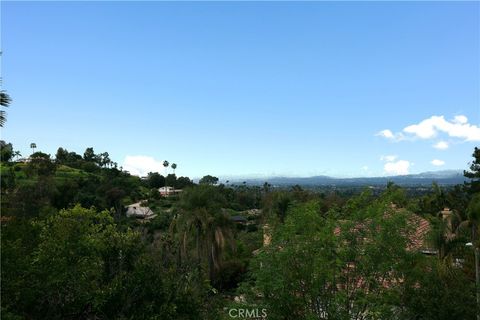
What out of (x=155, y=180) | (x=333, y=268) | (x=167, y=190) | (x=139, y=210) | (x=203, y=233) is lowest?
(x=139, y=210)

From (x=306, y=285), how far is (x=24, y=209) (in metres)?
32.0

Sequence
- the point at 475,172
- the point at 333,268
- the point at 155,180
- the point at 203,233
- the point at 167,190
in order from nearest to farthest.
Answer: the point at 333,268 < the point at 203,233 < the point at 475,172 < the point at 167,190 < the point at 155,180

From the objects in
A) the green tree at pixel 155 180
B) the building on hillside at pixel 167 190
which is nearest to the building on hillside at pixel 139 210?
the building on hillside at pixel 167 190

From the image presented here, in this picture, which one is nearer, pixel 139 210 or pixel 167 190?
pixel 139 210

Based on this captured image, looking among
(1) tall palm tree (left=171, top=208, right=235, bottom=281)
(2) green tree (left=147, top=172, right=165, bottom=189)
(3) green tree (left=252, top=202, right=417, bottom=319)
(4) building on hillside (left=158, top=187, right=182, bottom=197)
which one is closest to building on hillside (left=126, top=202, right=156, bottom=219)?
(4) building on hillside (left=158, top=187, right=182, bottom=197)

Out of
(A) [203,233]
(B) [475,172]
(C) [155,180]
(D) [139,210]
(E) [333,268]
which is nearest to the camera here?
(E) [333,268]

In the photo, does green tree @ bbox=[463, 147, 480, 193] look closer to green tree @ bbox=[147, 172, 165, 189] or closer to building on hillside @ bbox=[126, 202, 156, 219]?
building on hillside @ bbox=[126, 202, 156, 219]

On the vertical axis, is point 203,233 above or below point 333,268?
below

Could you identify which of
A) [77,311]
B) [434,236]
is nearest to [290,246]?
[77,311]

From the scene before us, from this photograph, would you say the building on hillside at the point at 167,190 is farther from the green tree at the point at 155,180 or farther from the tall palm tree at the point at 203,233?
the tall palm tree at the point at 203,233

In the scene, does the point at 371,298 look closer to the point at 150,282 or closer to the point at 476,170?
the point at 150,282

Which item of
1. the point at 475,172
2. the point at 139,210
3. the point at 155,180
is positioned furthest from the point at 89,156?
the point at 475,172

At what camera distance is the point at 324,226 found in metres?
9.55

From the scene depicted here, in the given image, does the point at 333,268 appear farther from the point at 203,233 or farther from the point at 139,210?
the point at 139,210
